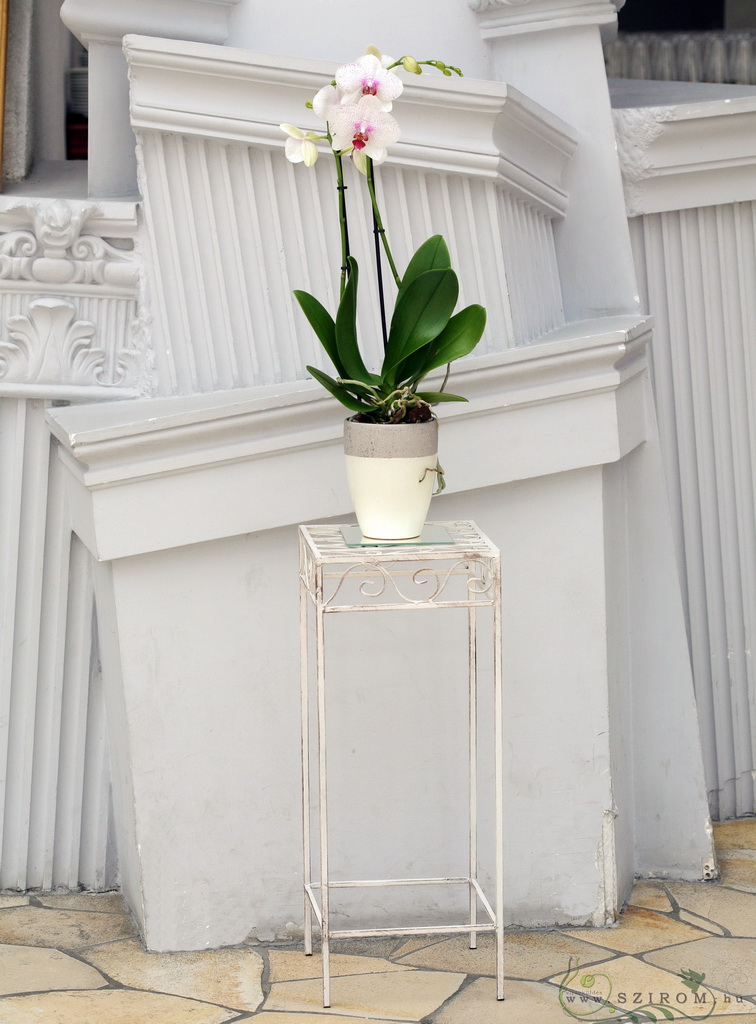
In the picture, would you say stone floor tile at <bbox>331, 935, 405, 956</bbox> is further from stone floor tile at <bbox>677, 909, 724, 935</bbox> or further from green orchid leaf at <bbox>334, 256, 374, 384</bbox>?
green orchid leaf at <bbox>334, 256, 374, 384</bbox>

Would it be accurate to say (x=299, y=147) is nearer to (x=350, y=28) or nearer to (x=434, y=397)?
(x=434, y=397)

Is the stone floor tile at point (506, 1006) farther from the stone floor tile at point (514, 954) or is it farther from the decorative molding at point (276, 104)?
the decorative molding at point (276, 104)

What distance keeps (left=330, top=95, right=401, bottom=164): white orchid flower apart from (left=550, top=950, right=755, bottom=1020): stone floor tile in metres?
1.40

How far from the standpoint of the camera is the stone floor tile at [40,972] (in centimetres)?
208

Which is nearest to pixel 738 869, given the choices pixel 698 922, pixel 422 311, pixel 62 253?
pixel 698 922

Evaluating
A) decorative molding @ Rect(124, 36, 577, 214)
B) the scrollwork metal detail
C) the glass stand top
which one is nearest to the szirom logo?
the scrollwork metal detail

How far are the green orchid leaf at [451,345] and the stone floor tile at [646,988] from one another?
1057mm

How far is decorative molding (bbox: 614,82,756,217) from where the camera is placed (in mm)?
2615


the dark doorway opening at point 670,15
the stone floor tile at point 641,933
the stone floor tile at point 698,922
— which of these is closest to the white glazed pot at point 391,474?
the stone floor tile at point 641,933

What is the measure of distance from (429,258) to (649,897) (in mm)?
1352

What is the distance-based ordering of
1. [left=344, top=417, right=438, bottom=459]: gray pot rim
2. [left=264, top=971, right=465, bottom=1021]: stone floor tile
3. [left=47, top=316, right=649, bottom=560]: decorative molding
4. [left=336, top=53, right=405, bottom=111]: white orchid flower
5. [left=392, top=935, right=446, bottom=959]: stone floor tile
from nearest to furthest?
[left=336, top=53, right=405, bottom=111]: white orchid flower < [left=344, top=417, right=438, bottom=459]: gray pot rim < [left=264, top=971, right=465, bottom=1021]: stone floor tile < [left=47, top=316, right=649, bottom=560]: decorative molding < [left=392, top=935, right=446, bottom=959]: stone floor tile

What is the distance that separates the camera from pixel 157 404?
2.24 m

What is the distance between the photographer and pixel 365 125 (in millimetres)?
1798

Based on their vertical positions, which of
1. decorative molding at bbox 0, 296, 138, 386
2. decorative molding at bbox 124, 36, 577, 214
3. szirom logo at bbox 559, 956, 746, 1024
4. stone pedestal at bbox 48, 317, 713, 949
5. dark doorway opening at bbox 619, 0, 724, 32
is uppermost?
dark doorway opening at bbox 619, 0, 724, 32
